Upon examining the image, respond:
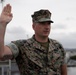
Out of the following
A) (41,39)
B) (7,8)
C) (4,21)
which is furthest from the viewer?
(41,39)

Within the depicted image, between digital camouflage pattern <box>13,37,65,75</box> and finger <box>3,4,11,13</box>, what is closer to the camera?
finger <box>3,4,11,13</box>

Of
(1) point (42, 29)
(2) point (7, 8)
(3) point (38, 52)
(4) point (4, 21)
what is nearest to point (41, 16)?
(1) point (42, 29)

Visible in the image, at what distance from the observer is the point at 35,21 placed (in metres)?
4.03

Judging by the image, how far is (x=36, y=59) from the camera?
13.0 ft

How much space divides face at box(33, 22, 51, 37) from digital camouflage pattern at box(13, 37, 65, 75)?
0.46 ft

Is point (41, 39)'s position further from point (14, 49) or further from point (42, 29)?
point (14, 49)

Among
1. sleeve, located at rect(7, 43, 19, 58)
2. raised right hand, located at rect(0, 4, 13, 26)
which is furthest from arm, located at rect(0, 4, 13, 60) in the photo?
sleeve, located at rect(7, 43, 19, 58)

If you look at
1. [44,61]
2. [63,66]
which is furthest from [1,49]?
[63,66]

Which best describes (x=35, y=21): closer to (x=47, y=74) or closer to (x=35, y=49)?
(x=35, y=49)

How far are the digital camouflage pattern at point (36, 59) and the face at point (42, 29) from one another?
14 cm

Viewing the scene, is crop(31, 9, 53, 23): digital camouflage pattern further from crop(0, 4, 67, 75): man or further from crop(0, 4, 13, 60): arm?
crop(0, 4, 13, 60): arm

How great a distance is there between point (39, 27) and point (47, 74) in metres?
0.54

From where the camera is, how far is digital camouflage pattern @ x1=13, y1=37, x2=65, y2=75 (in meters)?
3.95

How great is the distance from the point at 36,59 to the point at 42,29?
35 cm
